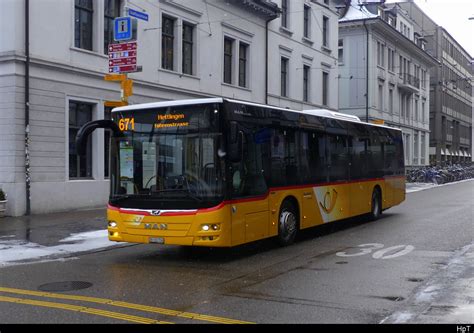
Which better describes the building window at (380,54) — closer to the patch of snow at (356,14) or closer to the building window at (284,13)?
the patch of snow at (356,14)

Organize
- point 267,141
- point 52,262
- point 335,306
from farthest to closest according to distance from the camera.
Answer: point 267,141 → point 52,262 → point 335,306

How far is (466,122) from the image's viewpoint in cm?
8956

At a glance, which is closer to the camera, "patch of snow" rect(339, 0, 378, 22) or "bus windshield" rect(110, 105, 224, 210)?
"bus windshield" rect(110, 105, 224, 210)

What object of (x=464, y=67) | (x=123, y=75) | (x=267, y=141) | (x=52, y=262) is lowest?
(x=52, y=262)

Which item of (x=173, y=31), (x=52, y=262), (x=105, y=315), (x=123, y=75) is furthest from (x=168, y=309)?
(x=173, y=31)

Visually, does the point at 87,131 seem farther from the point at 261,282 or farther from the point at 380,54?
the point at 380,54

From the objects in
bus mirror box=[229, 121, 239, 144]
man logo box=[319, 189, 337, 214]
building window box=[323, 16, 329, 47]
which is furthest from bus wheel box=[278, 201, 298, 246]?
building window box=[323, 16, 329, 47]

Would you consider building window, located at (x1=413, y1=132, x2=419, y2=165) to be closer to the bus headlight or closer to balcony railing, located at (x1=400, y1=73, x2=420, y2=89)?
balcony railing, located at (x1=400, y1=73, x2=420, y2=89)

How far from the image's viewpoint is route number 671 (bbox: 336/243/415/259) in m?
10.3

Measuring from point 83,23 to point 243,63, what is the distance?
11.0 metres

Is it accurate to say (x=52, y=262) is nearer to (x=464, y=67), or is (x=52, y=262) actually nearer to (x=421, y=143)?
(x=421, y=143)

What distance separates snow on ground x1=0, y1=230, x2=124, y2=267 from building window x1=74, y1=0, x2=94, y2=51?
8.47 meters

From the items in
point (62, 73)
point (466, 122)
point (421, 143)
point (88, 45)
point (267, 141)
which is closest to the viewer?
point (267, 141)

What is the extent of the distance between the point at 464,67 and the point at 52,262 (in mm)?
93382
